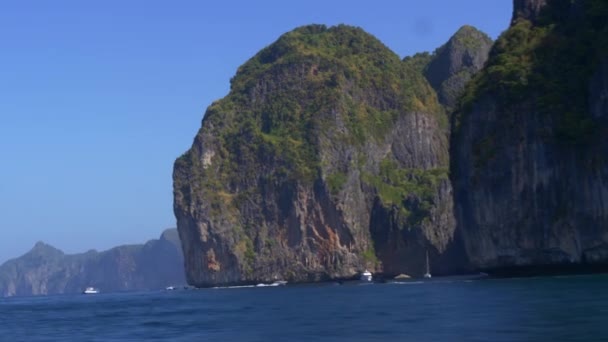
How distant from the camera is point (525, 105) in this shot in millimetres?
98375

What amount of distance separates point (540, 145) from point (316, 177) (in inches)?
2582

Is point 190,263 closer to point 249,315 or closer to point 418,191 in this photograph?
point 418,191

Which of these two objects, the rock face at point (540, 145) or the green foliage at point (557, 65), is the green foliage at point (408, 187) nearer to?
the rock face at point (540, 145)

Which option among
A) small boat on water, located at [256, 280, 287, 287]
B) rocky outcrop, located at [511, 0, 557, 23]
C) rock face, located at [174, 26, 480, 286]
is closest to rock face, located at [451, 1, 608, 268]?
rocky outcrop, located at [511, 0, 557, 23]

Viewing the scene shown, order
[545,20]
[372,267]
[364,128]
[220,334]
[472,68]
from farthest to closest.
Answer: [472,68], [364,128], [372,267], [545,20], [220,334]

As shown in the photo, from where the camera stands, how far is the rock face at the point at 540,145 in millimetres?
91938

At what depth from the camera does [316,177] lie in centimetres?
15925

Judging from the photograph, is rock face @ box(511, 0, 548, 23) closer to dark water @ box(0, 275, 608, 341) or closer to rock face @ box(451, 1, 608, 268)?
rock face @ box(451, 1, 608, 268)

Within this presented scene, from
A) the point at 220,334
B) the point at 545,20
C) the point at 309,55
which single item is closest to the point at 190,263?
the point at 309,55

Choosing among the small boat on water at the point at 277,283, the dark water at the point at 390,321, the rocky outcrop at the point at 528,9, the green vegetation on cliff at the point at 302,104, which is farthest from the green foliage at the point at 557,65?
the green vegetation on cliff at the point at 302,104

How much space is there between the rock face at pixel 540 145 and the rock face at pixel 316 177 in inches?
2022

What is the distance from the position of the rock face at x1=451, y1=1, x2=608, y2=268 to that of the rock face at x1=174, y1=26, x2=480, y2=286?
168ft

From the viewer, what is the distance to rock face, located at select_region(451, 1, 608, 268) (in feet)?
302

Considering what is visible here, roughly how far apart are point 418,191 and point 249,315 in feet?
340
